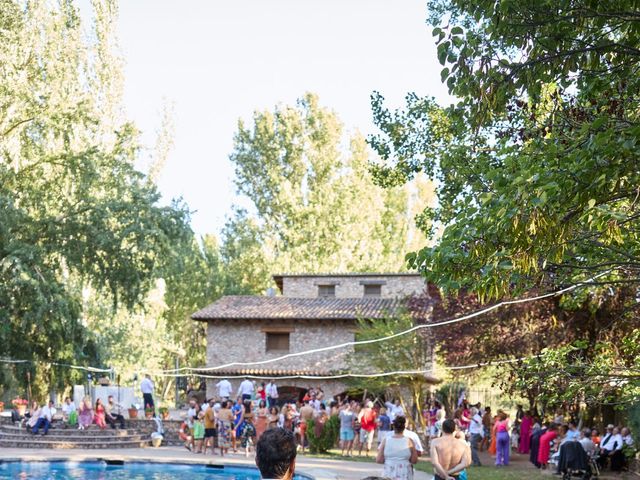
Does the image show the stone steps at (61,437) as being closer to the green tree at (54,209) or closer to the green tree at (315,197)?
the green tree at (54,209)

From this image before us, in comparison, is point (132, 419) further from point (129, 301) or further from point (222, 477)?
point (222, 477)

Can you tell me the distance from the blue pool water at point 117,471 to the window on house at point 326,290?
22.4m

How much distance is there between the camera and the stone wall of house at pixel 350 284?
44375 mm

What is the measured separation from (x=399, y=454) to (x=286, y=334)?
3140cm

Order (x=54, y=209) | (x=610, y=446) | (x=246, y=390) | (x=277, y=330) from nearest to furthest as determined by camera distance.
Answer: (x=610, y=446)
(x=54, y=209)
(x=246, y=390)
(x=277, y=330)

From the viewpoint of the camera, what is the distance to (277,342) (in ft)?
136

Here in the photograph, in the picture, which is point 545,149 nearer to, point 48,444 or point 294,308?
point 48,444

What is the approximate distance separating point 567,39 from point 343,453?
1936 centimetres

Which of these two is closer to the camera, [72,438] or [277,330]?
[72,438]

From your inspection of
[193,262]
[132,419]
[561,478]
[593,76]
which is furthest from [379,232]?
[593,76]

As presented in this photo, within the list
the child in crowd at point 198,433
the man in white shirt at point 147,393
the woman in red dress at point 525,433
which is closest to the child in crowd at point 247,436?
the child in crowd at point 198,433

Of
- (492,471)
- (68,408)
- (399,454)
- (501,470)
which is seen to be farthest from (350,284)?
(399,454)

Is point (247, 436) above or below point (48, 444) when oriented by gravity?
above

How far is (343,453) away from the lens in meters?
25.8
